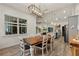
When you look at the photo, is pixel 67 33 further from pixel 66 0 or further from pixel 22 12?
pixel 22 12

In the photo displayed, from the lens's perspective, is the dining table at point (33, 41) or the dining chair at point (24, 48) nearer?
the dining chair at point (24, 48)

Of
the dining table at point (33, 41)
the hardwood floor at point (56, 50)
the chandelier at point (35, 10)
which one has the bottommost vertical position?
the hardwood floor at point (56, 50)

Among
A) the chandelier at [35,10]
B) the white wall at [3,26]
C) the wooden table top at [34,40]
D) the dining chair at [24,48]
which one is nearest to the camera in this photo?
the white wall at [3,26]

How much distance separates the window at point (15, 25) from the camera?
2.22 m

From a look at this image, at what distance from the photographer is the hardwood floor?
2200 mm

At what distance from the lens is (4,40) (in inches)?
85.8

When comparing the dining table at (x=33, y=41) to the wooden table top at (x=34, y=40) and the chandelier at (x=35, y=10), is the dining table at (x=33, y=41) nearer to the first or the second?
the wooden table top at (x=34, y=40)

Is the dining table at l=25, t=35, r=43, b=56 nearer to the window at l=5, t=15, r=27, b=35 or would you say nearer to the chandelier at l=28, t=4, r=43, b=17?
the window at l=5, t=15, r=27, b=35

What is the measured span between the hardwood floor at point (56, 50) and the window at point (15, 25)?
378 mm

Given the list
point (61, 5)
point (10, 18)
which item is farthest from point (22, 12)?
point (61, 5)

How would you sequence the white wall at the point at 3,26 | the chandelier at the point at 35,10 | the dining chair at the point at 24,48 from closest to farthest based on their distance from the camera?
the white wall at the point at 3,26 → the dining chair at the point at 24,48 → the chandelier at the point at 35,10

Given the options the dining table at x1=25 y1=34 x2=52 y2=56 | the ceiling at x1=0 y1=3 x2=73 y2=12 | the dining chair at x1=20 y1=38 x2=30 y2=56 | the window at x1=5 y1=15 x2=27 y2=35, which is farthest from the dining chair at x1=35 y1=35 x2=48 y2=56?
the ceiling at x1=0 y1=3 x2=73 y2=12

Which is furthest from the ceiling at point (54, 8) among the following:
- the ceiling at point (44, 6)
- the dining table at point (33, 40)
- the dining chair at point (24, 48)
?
the dining chair at point (24, 48)

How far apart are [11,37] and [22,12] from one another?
0.66 m
